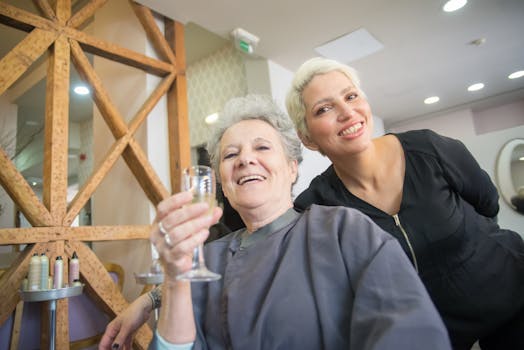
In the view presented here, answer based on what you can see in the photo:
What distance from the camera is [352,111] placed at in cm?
126

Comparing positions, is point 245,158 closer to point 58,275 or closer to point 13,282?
point 58,275

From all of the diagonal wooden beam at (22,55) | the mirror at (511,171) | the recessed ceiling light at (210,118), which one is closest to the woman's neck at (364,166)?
the diagonal wooden beam at (22,55)

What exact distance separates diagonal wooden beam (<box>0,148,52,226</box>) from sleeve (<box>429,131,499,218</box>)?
77.5 inches

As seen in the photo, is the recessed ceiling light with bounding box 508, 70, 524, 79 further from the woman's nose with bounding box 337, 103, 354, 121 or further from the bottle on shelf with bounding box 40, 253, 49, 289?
the bottle on shelf with bounding box 40, 253, 49, 289

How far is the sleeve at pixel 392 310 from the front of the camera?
0.60 meters

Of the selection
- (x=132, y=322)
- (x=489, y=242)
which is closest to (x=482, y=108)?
(x=489, y=242)

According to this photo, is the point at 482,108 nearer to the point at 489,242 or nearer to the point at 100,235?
the point at 489,242

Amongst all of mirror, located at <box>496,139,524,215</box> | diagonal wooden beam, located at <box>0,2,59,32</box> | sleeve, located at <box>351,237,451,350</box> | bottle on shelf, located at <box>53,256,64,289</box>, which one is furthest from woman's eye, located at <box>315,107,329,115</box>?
mirror, located at <box>496,139,524,215</box>

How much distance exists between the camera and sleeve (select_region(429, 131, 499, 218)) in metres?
1.18

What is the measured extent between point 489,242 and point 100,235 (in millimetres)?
2008

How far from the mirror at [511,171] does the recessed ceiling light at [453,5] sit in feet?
6.18

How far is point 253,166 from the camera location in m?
1.03

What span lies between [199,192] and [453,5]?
10.8ft

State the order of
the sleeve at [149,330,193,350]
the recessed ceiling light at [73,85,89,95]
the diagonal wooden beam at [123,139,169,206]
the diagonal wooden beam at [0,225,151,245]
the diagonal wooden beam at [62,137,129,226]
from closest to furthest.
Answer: the sleeve at [149,330,193,350] < the diagonal wooden beam at [0,225,151,245] < the diagonal wooden beam at [62,137,129,226] < the diagonal wooden beam at [123,139,169,206] < the recessed ceiling light at [73,85,89,95]
